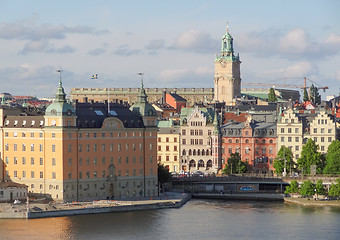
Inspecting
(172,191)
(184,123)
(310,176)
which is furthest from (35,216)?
(184,123)

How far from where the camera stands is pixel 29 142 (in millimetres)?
123000

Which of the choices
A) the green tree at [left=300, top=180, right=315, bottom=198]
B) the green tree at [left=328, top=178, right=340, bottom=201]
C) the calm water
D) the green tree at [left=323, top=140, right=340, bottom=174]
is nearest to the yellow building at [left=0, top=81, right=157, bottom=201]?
the calm water

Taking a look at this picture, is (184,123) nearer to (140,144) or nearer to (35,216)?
(140,144)

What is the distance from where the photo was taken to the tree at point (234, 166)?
14500 cm

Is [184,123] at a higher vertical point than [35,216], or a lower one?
higher

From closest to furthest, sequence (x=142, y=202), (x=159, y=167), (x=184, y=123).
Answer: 1. (x=142, y=202)
2. (x=159, y=167)
3. (x=184, y=123)

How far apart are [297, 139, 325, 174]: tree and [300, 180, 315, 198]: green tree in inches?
430

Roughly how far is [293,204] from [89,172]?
20.6 m

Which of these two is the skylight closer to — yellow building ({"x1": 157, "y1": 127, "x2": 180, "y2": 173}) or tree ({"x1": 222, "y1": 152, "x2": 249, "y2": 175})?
tree ({"x1": 222, "y1": 152, "x2": 249, "y2": 175})

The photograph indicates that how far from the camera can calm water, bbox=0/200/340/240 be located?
10506cm

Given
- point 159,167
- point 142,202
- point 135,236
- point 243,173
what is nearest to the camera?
point 135,236

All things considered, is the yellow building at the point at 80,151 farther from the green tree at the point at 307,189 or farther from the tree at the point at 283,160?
the tree at the point at 283,160

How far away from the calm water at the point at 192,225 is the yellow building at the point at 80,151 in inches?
242

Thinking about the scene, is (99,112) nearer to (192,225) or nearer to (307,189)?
(192,225)
